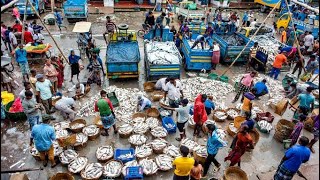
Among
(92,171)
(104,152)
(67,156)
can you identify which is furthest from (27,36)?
(92,171)

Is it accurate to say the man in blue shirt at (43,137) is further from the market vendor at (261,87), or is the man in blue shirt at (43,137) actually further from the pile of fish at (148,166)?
the market vendor at (261,87)

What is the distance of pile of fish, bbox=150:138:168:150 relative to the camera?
8.27m

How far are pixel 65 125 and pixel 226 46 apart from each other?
30.3ft

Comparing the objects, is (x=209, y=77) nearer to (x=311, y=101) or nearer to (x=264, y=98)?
(x=264, y=98)

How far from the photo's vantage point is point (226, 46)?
1413 cm

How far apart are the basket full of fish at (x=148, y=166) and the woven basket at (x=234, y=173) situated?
6.62 ft

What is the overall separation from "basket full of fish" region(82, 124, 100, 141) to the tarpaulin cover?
3.79 meters

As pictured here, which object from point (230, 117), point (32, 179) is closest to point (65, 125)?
point (32, 179)

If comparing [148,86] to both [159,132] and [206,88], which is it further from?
[159,132]

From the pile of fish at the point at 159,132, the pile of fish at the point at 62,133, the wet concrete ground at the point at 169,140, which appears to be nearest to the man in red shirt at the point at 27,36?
the wet concrete ground at the point at 169,140

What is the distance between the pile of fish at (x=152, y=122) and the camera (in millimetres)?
9375

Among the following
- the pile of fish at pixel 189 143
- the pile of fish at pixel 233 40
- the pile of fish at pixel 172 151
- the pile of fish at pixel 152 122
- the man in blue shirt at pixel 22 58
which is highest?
the pile of fish at pixel 233 40

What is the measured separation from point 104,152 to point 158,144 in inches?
66.9

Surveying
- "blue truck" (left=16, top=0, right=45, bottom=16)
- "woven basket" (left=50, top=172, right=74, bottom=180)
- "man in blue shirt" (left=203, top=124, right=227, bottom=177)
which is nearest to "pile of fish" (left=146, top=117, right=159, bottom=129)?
"man in blue shirt" (left=203, top=124, right=227, bottom=177)
